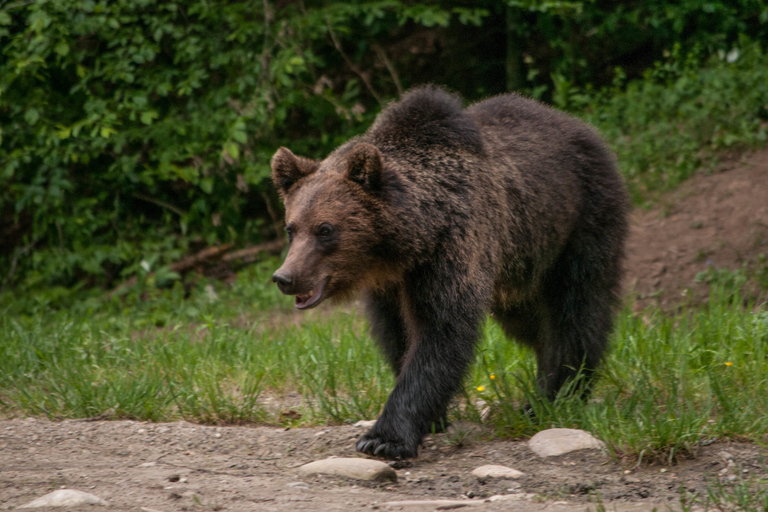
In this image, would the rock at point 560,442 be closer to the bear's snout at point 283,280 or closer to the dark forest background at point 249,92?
the bear's snout at point 283,280

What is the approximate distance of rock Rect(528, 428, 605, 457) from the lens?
384 centimetres

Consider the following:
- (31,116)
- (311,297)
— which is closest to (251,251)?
(31,116)

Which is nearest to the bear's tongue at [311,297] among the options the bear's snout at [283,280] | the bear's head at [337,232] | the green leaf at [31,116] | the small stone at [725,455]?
the bear's head at [337,232]

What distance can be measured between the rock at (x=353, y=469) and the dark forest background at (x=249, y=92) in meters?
4.38

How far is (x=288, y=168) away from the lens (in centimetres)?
429

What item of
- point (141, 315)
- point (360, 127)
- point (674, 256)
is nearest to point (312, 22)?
point (360, 127)

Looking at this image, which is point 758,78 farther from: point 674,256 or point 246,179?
point 246,179

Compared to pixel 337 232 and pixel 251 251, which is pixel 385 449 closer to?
pixel 337 232

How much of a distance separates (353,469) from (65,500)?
120 centimetres

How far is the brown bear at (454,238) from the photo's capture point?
13.2 feet

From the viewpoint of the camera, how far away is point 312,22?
8.29 metres

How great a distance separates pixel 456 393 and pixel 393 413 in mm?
354

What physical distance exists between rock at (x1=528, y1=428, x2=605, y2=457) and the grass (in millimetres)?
90

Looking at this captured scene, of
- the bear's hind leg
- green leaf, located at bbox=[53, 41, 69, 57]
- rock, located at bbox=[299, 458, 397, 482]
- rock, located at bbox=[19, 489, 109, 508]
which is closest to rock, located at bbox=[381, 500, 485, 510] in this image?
rock, located at bbox=[299, 458, 397, 482]
